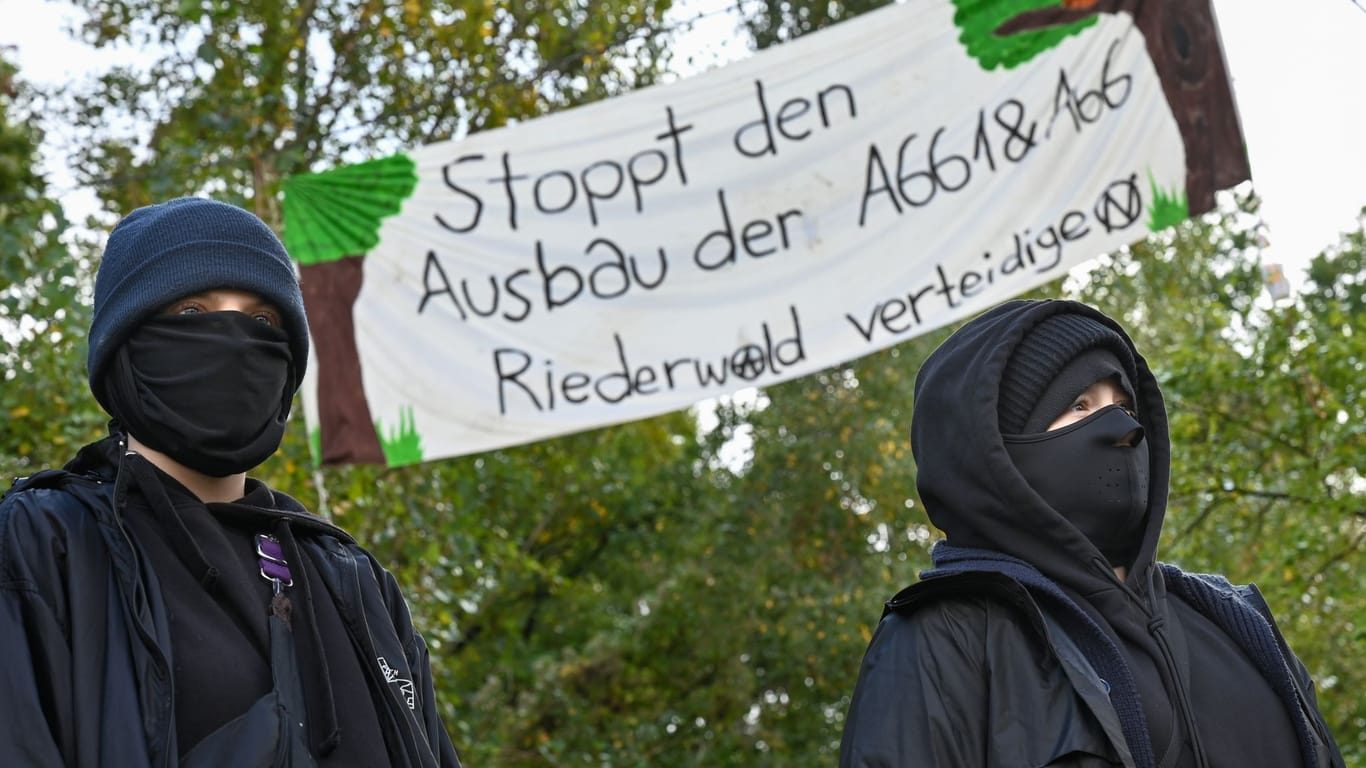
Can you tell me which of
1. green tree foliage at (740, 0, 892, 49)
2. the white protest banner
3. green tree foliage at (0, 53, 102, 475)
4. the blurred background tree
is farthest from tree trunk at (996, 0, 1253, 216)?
green tree foliage at (740, 0, 892, 49)

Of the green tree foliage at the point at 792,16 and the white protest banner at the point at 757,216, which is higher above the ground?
the green tree foliage at the point at 792,16

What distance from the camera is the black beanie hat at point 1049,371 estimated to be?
253 centimetres

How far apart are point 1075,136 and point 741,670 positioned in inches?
338

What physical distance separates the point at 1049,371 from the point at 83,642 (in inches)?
56.0

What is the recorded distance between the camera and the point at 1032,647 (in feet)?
7.88

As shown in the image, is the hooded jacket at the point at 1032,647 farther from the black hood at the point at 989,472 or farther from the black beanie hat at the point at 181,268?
the black beanie hat at the point at 181,268

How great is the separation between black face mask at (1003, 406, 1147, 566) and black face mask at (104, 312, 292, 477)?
1105 mm

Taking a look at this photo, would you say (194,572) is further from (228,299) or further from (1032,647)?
(1032,647)

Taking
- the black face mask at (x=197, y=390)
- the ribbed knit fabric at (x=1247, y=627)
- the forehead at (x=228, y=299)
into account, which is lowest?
the ribbed knit fabric at (x=1247, y=627)

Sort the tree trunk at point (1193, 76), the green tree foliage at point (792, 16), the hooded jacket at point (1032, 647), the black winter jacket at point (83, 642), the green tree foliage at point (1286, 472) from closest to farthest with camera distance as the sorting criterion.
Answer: the black winter jacket at point (83, 642)
the hooded jacket at point (1032, 647)
the tree trunk at point (1193, 76)
the green tree foliage at point (1286, 472)
the green tree foliage at point (792, 16)

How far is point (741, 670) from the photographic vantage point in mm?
12805

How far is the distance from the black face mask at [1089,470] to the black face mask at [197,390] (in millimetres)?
1105


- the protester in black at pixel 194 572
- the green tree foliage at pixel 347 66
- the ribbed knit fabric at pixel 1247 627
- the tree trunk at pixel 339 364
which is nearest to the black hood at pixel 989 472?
the ribbed knit fabric at pixel 1247 627

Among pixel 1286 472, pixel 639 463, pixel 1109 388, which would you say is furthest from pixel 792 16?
pixel 1109 388
